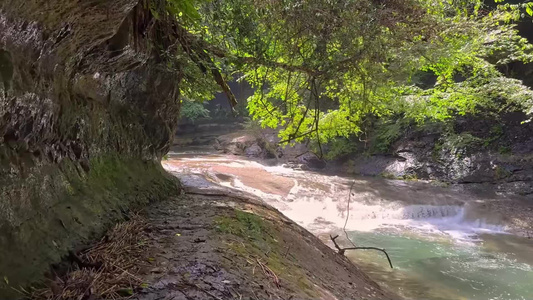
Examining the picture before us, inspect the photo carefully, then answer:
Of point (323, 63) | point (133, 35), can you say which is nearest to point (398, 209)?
point (323, 63)

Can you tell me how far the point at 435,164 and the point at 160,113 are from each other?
13.2 meters

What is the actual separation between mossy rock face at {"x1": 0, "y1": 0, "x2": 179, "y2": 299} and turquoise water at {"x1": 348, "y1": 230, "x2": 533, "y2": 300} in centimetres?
435

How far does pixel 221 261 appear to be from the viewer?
2.57 meters

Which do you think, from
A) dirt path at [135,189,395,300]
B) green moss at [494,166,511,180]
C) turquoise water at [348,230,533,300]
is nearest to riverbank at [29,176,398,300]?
dirt path at [135,189,395,300]

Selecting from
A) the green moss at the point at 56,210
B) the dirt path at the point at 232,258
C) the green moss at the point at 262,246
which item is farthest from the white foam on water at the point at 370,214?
the green moss at the point at 56,210

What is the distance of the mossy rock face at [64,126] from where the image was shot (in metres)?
2.05

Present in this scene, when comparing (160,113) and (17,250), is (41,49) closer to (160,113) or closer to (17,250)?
(17,250)

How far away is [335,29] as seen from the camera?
4.34m

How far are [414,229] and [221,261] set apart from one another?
8.61m

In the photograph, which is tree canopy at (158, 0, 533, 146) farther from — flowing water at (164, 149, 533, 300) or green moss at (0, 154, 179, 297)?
flowing water at (164, 149, 533, 300)

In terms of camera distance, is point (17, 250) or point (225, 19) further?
point (225, 19)

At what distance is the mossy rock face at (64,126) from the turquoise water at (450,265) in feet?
14.3

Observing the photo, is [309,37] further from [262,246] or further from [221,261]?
[221,261]

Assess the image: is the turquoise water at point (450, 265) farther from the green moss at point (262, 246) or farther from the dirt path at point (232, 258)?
the green moss at point (262, 246)
